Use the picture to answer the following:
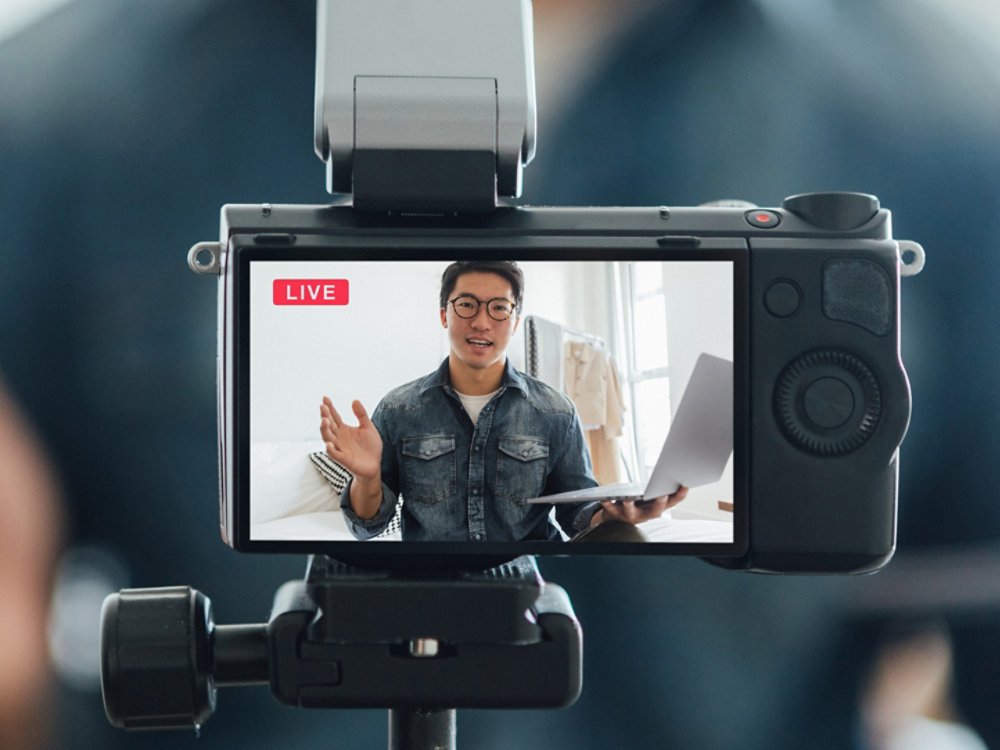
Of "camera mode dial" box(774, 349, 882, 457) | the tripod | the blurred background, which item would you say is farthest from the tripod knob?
the blurred background

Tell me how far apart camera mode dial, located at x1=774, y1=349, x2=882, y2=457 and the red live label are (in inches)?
10.6

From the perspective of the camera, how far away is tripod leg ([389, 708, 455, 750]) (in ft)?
2.13

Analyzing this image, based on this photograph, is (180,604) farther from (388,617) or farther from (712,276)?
(712,276)

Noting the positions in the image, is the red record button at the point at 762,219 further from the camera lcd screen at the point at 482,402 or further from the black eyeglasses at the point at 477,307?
the black eyeglasses at the point at 477,307

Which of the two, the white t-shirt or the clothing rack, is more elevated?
the clothing rack

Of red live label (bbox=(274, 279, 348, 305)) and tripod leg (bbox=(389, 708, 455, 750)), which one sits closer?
red live label (bbox=(274, 279, 348, 305))

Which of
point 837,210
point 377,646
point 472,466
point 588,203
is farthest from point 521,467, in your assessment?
point 588,203

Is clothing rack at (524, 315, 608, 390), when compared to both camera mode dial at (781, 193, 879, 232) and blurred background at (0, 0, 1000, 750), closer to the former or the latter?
camera mode dial at (781, 193, 879, 232)

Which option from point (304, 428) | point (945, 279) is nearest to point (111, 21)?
point (304, 428)

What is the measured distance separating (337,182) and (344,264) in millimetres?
86

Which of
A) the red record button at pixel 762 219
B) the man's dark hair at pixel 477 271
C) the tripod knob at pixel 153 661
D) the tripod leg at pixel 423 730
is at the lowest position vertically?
the tripod leg at pixel 423 730

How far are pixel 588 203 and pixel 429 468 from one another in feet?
3.25

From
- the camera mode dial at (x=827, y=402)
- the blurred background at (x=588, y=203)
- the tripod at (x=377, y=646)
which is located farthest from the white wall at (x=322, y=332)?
the blurred background at (x=588, y=203)

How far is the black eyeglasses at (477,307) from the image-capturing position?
56 centimetres
